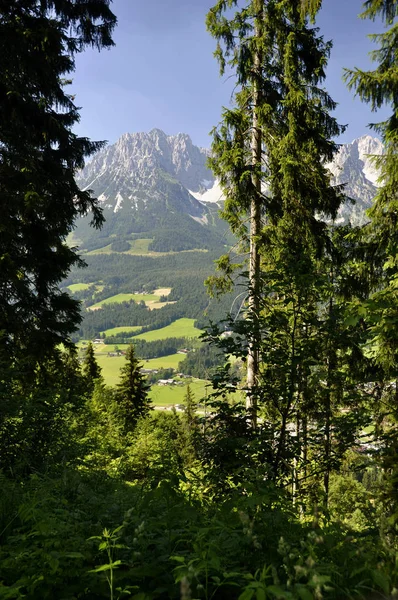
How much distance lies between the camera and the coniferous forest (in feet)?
6.88

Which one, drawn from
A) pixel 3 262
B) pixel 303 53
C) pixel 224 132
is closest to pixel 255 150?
pixel 224 132

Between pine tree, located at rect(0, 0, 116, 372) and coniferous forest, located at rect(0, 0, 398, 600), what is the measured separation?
0.15 feet

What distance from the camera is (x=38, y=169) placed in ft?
27.9

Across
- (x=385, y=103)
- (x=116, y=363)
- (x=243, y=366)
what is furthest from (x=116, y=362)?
(x=385, y=103)

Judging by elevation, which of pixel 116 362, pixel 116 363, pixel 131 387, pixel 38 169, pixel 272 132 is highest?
pixel 272 132

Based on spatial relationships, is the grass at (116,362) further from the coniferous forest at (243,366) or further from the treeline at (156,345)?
the coniferous forest at (243,366)

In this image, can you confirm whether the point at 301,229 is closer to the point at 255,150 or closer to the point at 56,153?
the point at 255,150

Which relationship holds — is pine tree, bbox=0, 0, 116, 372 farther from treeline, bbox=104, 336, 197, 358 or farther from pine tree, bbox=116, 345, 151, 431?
treeline, bbox=104, 336, 197, 358

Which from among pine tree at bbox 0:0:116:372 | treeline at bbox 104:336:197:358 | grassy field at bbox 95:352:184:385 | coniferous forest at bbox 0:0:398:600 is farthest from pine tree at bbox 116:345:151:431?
treeline at bbox 104:336:197:358

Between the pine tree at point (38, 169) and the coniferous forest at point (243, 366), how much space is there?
0.15ft

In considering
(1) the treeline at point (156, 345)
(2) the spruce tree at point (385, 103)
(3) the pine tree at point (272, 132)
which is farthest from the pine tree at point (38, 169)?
(1) the treeline at point (156, 345)

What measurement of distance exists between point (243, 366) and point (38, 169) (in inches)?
263

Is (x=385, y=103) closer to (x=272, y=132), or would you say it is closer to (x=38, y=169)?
(x=272, y=132)

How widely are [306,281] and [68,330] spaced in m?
6.49
